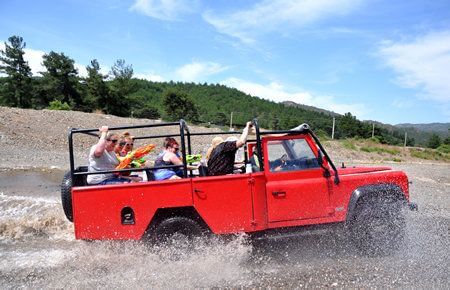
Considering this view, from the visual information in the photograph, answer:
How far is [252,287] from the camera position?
17.3 feet

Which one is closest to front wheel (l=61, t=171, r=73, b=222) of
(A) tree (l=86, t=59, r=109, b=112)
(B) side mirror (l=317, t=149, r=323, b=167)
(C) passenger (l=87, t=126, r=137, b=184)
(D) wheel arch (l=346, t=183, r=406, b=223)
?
(C) passenger (l=87, t=126, r=137, b=184)

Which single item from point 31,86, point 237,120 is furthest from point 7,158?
point 31,86

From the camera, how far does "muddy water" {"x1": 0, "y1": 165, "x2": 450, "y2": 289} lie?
541cm

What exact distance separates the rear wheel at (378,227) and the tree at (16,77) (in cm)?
5499

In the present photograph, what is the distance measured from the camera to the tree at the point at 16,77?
53625mm

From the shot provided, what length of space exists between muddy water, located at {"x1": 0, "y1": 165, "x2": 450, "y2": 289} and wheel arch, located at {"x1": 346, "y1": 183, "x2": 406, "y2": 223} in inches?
29.4

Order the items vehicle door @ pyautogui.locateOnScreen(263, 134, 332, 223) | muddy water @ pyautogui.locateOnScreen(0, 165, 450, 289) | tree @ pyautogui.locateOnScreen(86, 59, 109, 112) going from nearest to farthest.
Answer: muddy water @ pyautogui.locateOnScreen(0, 165, 450, 289), vehicle door @ pyautogui.locateOnScreen(263, 134, 332, 223), tree @ pyautogui.locateOnScreen(86, 59, 109, 112)

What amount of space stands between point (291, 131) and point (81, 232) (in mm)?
3379

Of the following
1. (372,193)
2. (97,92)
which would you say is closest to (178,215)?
(372,193)

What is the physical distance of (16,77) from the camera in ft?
178

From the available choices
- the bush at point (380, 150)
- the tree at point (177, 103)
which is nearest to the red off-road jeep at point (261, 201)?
the bush at point (380, 150)

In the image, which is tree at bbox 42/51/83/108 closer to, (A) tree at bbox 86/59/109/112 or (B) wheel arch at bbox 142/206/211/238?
(A) tree at bbox 86/59/109/112

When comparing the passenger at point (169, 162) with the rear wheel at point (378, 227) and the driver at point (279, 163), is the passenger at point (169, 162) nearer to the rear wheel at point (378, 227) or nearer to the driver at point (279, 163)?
the driver at point (279, 163)

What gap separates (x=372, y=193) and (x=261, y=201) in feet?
5.52
